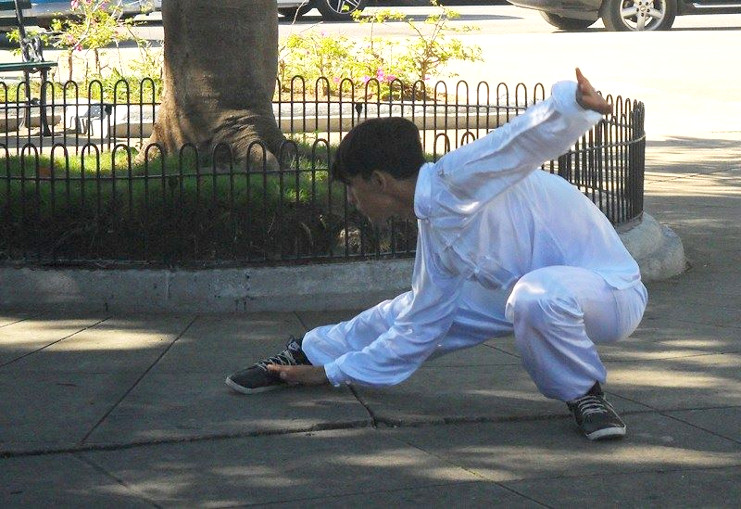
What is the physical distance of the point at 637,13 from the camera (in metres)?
21.0

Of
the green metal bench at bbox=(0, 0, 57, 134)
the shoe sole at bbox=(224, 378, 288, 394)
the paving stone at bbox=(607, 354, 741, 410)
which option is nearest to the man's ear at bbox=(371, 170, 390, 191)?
the shoe sole at bbox=(224, 378, 288, 394)

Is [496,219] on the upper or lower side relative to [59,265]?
upper

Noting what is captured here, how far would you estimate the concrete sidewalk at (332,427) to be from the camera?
4.04 meters

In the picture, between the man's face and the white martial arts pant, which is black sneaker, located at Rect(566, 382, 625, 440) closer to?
the white martial arts pant

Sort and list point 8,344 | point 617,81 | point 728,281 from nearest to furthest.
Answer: point 8,344, point 728,281, point 617,81

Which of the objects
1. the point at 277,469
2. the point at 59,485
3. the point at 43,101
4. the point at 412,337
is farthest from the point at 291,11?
the point at 59,485

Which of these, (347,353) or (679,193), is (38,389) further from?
(679,193)

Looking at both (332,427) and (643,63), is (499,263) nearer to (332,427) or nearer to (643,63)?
(332,427)

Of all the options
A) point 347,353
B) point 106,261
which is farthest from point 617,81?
point 347,353

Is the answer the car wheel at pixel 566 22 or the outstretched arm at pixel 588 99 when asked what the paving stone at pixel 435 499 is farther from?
the car wheel at pixel 566 22

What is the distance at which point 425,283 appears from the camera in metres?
4.52

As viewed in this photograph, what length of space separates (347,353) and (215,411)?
0.56 m

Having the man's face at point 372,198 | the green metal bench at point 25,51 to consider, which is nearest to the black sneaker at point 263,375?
the man's face at point 372,198

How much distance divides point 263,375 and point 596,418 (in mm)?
1396
